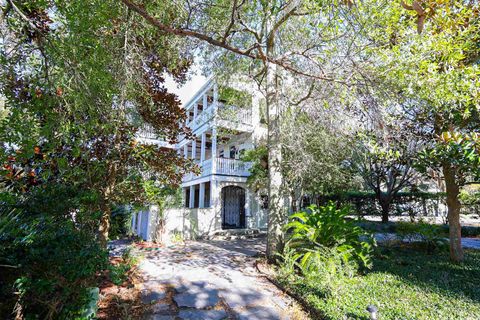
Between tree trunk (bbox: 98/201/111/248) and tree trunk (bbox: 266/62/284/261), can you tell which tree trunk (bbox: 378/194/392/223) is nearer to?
tree trunk (bbox: 266/62/284/261)

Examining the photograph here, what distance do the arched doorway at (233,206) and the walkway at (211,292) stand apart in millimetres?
8506

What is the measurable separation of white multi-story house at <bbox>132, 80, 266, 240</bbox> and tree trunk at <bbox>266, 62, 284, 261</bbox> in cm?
246

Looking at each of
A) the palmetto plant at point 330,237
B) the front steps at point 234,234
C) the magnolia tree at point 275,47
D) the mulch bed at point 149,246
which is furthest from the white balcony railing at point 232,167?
the palmetto plant at point 330,237

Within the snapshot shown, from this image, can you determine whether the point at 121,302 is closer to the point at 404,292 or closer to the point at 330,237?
the point at 330,237

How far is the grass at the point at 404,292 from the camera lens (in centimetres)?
341

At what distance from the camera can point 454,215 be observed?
237 inches

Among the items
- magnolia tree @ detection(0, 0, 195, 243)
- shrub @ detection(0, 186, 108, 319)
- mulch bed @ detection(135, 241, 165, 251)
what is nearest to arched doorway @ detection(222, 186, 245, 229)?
mulch bed @ detection(135, 241, 165, 251)

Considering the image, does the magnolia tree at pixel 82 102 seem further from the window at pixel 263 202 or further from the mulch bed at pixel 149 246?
the window at pixel 263 202

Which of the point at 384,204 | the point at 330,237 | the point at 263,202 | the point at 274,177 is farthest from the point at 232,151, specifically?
the point at 330,237

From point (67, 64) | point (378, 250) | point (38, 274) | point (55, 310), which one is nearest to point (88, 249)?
point (38, 274)

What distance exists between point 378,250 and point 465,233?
25.4 feet

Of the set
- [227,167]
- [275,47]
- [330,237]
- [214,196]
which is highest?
[275,47]

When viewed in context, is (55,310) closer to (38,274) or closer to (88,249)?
(38,274)

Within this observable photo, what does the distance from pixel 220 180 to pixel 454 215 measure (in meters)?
9.89
